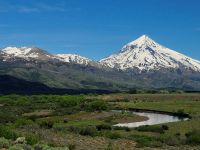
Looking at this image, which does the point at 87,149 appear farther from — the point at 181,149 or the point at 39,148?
the point at 181,149

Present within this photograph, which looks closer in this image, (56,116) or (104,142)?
(104,142)

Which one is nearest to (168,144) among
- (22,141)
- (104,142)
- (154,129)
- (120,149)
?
(104,142)

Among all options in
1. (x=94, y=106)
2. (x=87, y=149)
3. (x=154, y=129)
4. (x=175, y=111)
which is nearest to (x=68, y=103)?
(x=94, y=106)

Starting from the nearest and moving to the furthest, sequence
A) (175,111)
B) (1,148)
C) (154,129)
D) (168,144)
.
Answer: (1,148)
(168,144)
(154,129)
(175,111)

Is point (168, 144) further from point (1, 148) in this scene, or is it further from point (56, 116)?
point (56, 116)

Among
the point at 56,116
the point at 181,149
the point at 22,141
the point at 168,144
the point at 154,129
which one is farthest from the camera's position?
the point at 56,116

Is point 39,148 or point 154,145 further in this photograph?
point 154,145

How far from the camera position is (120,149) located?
1431 inches

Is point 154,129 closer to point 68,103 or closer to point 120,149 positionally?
point 120,149

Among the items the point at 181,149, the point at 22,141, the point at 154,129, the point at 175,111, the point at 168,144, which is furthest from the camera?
the point at 175,111

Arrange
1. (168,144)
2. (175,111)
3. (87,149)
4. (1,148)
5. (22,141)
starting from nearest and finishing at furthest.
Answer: (1,148), (22,141), (87,149), (168,144), (175,111)

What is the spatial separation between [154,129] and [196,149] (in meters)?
34.8

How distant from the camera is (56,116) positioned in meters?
127

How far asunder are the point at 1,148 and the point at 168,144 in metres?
22.6
